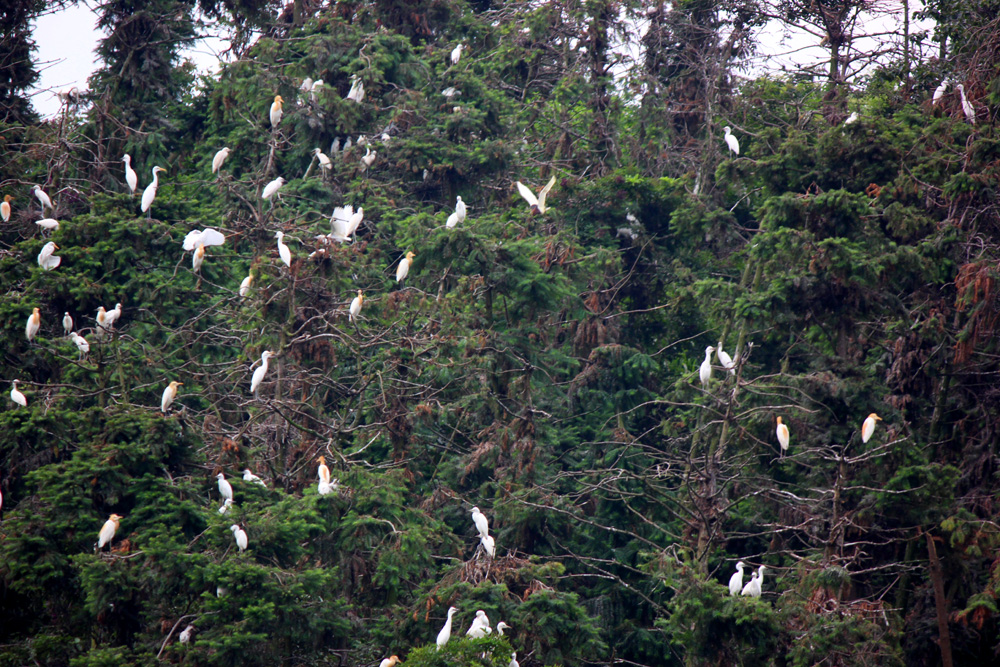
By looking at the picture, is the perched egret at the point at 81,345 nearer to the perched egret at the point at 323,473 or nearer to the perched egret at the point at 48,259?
the perched egret at the point at 48,259

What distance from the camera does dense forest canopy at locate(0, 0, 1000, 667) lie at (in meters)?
7.14

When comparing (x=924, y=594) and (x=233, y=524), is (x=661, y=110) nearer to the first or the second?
(x=924, y=594)

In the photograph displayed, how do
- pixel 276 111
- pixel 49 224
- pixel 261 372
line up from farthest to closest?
pixel 276 111 < pixel 49 224 < pixel 261 372

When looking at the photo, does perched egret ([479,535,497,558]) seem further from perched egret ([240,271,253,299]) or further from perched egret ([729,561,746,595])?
perched egret ([240,271,253,299])

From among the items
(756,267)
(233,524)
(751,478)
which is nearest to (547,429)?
(751,478)

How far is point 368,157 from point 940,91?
6.00m

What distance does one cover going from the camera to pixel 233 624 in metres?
6.52

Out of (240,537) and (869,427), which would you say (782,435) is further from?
(240,537)

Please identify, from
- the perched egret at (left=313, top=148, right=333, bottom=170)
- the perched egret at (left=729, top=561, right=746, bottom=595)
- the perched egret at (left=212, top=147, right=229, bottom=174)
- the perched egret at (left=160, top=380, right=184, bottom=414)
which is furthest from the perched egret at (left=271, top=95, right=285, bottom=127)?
the perched egret at (left=729, top=561, right=746, bottom=595)

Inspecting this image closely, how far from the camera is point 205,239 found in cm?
845

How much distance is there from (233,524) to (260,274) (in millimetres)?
2513

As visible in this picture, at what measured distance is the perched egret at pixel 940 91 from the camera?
9.88m

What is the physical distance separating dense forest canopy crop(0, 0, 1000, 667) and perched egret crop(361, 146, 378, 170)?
0.12 metres

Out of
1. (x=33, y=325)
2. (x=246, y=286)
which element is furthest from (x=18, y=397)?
(x=246, y=286)
